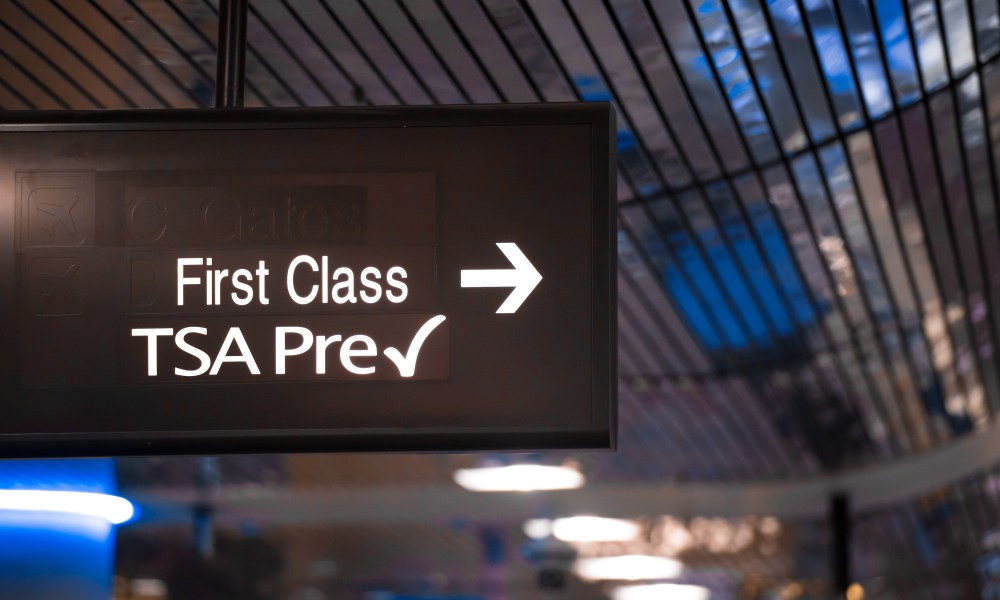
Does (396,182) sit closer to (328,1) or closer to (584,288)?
(584,288)

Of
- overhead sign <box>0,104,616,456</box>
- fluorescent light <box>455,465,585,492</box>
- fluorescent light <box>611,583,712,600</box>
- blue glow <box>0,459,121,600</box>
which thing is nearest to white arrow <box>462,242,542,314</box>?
overhead sign <box>0,104,616,456</box>

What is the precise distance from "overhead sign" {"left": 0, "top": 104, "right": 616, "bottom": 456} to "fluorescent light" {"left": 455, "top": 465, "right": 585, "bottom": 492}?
12760mm

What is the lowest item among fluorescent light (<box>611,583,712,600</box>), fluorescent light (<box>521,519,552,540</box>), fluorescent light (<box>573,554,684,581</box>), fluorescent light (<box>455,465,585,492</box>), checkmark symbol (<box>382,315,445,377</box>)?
checkmark symbol (<box>382,315,445,377</box>)

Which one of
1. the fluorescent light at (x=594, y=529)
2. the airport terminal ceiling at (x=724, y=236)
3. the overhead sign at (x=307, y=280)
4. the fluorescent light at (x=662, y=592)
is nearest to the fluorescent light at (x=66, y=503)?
the airport terminal ceiling at (x=724, y=236)

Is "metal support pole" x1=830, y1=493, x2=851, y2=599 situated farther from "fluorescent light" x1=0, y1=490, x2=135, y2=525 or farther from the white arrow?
the white arrow

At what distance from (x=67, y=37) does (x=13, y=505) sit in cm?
831

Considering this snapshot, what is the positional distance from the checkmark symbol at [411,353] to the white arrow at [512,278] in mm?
150

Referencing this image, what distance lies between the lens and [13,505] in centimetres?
1389

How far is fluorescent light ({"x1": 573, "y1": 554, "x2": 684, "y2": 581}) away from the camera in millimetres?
22297

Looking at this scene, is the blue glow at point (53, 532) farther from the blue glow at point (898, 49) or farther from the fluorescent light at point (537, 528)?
the blue glow at point (898, 49)

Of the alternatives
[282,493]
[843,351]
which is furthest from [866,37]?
[282,493]

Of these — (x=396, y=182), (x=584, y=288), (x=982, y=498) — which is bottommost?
(x=584, y=288)

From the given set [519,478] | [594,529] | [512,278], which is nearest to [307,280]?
[512,278]

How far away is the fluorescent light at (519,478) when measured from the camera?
16828 millimetres
